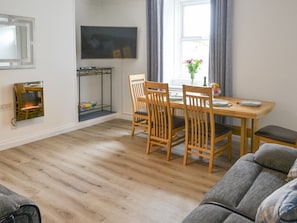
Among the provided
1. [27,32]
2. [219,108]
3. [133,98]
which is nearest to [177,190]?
[219,108]

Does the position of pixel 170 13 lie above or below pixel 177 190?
above

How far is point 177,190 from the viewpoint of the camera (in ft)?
10.1

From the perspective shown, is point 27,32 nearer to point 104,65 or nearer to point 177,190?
point 104,65

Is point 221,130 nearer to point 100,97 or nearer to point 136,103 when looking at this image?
point 136,103

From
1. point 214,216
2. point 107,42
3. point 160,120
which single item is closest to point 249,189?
point 214,216

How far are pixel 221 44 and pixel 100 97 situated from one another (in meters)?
2.90

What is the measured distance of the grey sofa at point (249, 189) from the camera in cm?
164

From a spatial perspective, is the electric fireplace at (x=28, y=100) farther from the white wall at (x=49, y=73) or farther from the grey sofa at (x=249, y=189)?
the grey sofa at (x=249, y=189)

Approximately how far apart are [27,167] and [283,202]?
309 cm

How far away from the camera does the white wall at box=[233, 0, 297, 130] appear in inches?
159

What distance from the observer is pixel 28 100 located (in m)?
4.44

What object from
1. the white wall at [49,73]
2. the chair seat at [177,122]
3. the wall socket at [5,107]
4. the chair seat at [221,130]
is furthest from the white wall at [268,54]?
the wall socket at [5,107]

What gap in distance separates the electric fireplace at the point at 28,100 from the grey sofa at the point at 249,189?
322 centimetres

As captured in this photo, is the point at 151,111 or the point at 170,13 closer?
the point at 151,111
